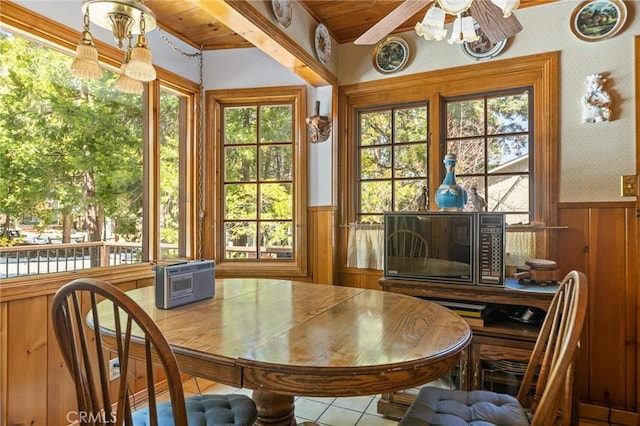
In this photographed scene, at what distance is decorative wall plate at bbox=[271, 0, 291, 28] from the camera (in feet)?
7.11

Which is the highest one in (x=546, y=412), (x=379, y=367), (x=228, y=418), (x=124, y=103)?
(x=124, y=103)

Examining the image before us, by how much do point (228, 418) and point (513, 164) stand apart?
2.35m

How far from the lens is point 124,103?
2.46 meters

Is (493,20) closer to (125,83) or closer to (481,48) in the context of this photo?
(481,48)

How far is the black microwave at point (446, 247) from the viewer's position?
2.14 m

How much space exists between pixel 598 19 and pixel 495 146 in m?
0.92

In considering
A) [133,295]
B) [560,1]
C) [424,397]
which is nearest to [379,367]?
[424,397]

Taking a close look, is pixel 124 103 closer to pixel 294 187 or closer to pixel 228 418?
pixel 294 187

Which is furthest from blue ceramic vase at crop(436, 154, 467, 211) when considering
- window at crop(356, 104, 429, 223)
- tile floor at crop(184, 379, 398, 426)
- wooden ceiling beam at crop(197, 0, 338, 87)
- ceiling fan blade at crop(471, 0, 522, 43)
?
tile floor at crop(184, 379, 398, 426)

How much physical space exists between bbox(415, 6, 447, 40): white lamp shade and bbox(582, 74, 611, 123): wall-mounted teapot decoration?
4.17ft

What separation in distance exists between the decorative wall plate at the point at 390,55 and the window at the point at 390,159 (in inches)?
12.2

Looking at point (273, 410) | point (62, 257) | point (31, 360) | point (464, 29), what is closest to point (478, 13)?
point (464, 29)

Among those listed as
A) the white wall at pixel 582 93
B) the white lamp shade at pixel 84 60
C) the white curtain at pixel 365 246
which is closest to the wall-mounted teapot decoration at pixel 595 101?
the white wall at pixel 582 93

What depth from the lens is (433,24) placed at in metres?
1.62
